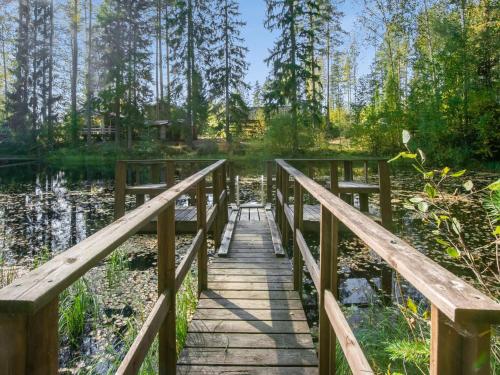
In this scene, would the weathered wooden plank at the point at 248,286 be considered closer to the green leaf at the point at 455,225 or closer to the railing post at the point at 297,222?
the railing post at the point at 297,222

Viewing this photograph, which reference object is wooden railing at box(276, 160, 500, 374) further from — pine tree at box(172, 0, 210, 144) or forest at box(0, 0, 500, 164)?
pine tree at box(172, 0, 210, 144)

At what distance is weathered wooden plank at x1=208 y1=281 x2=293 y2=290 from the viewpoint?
383 cm

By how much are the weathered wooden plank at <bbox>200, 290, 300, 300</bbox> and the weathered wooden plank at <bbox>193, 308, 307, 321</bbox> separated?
296 mm

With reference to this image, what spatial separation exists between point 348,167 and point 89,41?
25.5 m

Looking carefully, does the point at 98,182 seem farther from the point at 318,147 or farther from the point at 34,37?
the point at 34,37

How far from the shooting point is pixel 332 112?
44.1 m

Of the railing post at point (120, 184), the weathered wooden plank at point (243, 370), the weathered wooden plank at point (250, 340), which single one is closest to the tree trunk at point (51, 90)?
the railing post at point (120, 184)

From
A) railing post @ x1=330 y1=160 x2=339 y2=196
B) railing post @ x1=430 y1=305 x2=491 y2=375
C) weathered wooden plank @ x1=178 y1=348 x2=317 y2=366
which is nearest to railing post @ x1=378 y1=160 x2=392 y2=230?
railing post @ x1=330 y1=160 x2=339 y2=196

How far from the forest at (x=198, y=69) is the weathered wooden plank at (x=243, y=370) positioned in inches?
758

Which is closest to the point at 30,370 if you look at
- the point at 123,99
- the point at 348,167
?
the point at 348,167

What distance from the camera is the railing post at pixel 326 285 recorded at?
6.99 feet

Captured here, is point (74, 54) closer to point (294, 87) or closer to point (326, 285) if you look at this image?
point (294, 87)

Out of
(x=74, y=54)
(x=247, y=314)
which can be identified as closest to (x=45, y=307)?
(x=247, y=314)

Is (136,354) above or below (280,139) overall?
below
